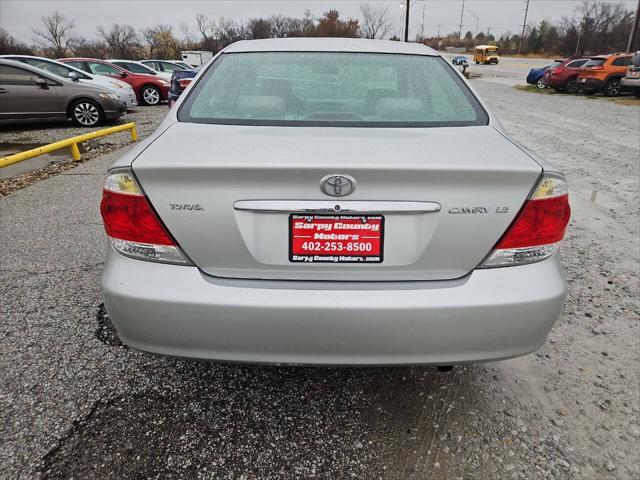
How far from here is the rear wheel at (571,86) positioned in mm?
20772

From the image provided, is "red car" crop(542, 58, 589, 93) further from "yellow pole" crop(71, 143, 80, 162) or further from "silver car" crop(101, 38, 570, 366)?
"silver car" crop(101, 38, 570, 366)

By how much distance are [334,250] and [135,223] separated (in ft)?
2.36

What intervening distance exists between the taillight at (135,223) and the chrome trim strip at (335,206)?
1.14ft

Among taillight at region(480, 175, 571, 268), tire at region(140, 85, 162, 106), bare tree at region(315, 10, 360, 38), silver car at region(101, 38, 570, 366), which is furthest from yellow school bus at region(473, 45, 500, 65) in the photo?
silver car at region(101, 38, 570, 366)

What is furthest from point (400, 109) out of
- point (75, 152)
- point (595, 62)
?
point (595, 62)

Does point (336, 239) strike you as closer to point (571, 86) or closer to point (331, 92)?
point (331, 92)

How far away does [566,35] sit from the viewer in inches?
2613

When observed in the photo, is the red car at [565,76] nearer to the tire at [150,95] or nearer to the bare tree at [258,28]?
the tire at [150,95]

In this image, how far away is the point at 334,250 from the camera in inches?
62.4

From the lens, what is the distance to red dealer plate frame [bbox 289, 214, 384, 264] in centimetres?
155

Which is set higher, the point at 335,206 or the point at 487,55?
the point at 335,206

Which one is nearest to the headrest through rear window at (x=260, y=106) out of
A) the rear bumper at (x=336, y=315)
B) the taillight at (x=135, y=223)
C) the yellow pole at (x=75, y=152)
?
the taillight at (x=135, y=223)

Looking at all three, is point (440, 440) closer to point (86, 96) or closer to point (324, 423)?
point (324, 423)

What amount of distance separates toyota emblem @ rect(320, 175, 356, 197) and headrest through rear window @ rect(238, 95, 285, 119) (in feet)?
2.28
